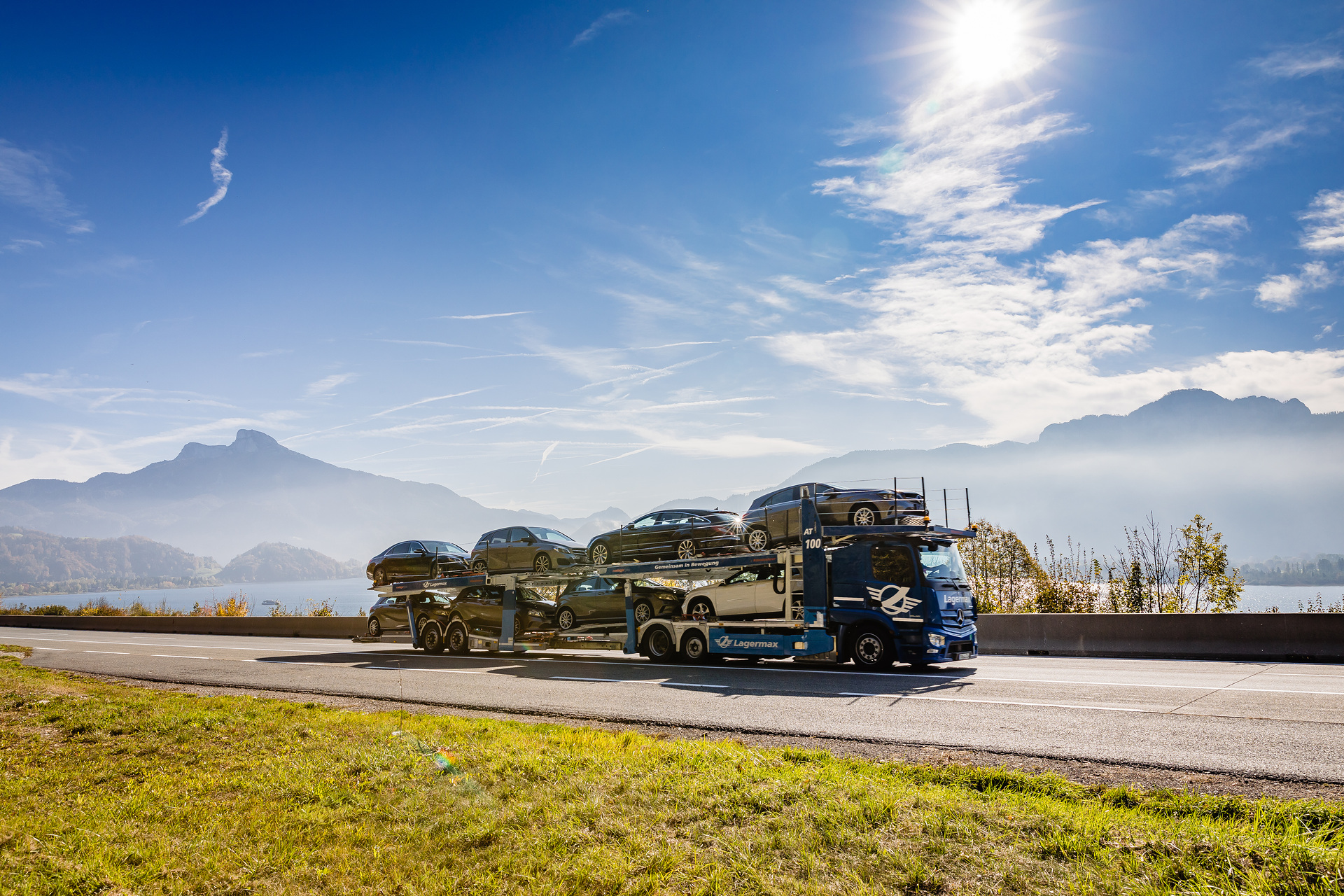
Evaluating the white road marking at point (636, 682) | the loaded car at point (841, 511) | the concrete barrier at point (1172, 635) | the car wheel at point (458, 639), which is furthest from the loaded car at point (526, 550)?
the concrete barrier at point (1172, 635)

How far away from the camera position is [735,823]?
16.4 ft

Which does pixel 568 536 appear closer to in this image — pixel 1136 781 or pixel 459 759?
pixel 459 759

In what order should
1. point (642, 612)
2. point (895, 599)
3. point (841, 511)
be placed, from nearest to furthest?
→ 1. point (895, 599)
2. point (841, 511)
3. point (642, 612)

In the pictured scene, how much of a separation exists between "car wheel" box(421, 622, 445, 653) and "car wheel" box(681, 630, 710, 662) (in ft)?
25.6

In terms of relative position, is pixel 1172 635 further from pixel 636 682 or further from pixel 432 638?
pixel 432 638

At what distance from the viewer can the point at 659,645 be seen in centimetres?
1642

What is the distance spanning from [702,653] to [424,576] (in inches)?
391

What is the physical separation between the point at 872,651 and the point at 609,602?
19.9 ft

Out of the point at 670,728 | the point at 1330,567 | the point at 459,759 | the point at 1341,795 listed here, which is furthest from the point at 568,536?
the point at 1330,567

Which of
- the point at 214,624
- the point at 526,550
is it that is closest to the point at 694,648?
the point at 526,550

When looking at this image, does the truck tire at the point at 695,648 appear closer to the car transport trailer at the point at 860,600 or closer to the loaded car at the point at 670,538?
the car transport trailer at the point at 860,600

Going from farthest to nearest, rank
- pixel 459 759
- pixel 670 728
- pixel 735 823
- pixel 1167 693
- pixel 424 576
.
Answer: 1. pixel 424 576
2. pixel 1167 693
3. pixel 670 728
4. pixel 459 759
5. pixel 735 823

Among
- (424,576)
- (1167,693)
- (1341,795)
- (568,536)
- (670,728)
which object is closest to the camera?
(1341,795)

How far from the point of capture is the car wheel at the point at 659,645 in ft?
53.2
